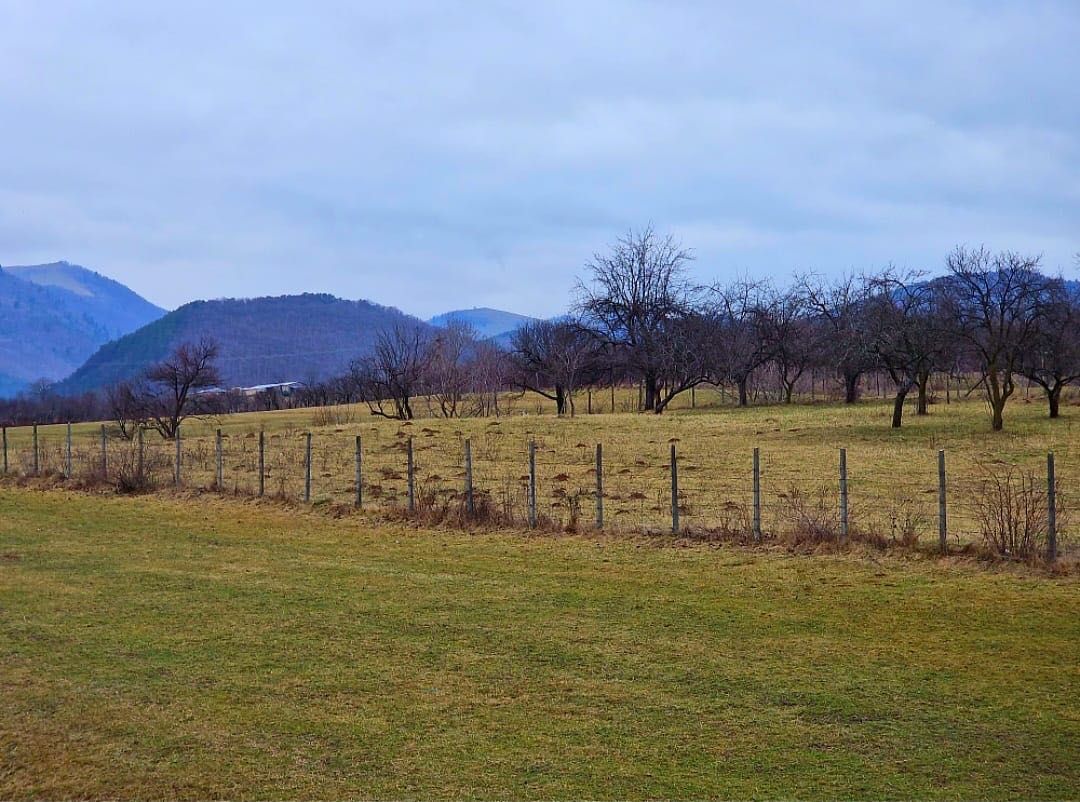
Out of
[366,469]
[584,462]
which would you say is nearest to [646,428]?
[584,462]

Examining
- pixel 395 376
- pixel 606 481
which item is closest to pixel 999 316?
pixel 606 481

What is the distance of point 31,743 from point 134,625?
3.96m

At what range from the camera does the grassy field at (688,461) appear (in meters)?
20.2

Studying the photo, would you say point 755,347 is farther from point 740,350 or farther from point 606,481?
point 606,481

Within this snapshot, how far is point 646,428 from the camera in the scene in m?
43.3

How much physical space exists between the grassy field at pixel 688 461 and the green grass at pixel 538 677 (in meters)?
4.35

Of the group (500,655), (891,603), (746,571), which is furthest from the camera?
(746,571)

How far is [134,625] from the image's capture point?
11117 mm

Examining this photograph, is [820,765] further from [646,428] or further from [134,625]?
[646,428]

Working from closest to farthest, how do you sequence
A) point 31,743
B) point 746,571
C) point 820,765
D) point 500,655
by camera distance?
1. point 820,765
2. point 31,743
3. point 500,655
4. point 746,571

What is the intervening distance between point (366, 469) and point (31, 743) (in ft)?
75.6

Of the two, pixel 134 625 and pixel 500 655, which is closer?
pixel 500 655

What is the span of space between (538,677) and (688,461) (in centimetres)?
2168

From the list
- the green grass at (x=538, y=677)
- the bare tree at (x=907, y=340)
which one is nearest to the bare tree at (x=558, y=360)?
the bare tree at (x=907, y=340)
